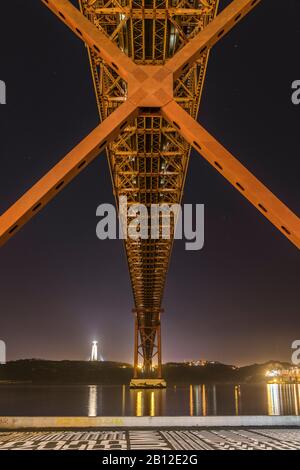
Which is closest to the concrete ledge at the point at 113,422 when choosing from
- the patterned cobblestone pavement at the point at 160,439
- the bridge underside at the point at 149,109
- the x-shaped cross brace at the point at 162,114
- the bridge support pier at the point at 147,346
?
the patterned cobblestone pavement at the point at 160,439

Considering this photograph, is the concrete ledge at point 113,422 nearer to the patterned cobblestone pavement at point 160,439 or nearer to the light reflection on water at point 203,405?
the patterned cobblestone pavement at point 160,439

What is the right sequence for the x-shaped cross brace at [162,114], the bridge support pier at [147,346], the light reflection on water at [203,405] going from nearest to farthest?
the x-shaped cross brace at [162,114]
the light reflection on water at [203,405]
the bridge support pier at [147,346]

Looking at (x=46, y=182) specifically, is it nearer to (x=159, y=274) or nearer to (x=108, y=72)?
(x=108, y=72)

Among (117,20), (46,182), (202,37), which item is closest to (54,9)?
(202,37)

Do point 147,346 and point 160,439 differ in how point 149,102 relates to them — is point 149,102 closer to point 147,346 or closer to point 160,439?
point 160,439

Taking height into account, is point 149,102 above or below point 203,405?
above

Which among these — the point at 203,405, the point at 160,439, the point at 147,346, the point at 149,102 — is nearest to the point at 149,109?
the point at 149,102
